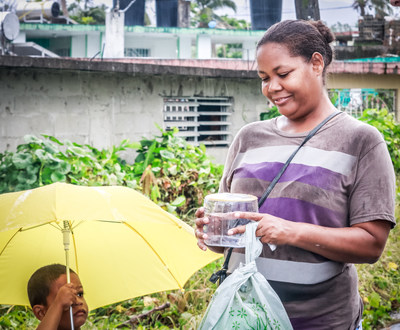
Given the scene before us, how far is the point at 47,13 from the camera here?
24.1 m

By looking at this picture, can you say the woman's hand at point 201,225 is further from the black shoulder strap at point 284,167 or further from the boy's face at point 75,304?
the boy's face at point 75,304

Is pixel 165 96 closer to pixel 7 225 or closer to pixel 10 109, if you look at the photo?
pixel 10 109

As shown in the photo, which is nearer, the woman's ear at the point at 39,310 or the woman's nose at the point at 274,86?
the woman's nose at the point at 274,86

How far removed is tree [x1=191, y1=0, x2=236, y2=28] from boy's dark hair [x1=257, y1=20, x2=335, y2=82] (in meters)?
32.0

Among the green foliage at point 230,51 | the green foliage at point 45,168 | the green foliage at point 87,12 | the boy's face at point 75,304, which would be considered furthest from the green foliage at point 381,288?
the green foliage at point 87,12

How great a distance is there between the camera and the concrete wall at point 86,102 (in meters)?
6.75

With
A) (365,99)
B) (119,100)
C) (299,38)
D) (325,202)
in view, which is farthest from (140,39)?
(325,202)

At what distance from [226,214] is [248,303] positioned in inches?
11.2

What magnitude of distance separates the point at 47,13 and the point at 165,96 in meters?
17.8

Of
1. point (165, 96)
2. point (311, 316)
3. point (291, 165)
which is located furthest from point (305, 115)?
point (165, 96)

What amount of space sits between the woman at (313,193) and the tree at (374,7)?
1369 cm

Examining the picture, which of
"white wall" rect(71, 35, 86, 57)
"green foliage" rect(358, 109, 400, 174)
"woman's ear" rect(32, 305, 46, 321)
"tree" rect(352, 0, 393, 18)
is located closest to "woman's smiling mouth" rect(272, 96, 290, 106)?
"woman's ear" rect(32, 305, 46, 321)

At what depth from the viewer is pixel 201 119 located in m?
9.23

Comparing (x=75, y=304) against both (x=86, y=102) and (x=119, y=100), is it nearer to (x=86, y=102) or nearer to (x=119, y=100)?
(x=86, y=102)
